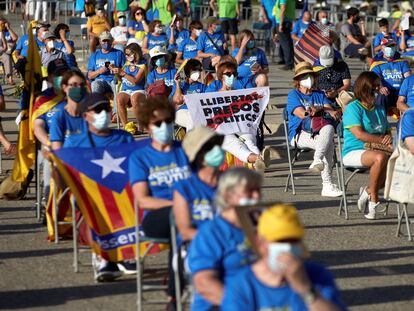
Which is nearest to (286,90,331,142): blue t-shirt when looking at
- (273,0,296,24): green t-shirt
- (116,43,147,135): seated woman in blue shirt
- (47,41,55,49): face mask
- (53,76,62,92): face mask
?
(53,76,62,92): face mask

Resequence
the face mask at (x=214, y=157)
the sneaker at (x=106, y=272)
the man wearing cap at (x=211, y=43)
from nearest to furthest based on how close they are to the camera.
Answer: the face mask at (x=214, y=157)
the sneaker at (x=106, y=272)
the man wearing cap at (x=211, y=43)

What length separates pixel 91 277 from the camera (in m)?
9.37

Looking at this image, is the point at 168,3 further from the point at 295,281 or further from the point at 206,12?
the point at 295,281

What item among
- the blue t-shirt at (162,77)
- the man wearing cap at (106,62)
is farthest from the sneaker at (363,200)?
the man wearing cap at (106,62)

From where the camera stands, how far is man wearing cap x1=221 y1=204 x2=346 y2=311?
210 inches

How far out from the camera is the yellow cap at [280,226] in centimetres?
532

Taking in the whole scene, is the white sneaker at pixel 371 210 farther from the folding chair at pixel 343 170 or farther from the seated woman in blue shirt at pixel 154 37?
the seated woman in blue shirt at pixel 154 37

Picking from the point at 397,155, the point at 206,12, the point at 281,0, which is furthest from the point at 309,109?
the point at 206,12

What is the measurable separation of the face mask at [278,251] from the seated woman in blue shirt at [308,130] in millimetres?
7892

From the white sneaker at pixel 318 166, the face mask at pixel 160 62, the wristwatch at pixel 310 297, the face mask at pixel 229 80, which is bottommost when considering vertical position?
the white sneaker at pixel 318 166

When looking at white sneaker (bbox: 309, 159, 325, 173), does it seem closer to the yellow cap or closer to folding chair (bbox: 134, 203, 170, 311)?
folding chair (bbox: 134, 203, 170, 311)

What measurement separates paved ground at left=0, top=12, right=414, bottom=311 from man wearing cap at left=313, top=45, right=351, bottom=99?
1.75 meters

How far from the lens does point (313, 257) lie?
10.1 metres

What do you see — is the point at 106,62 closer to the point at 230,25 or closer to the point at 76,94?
the point at 76,94
